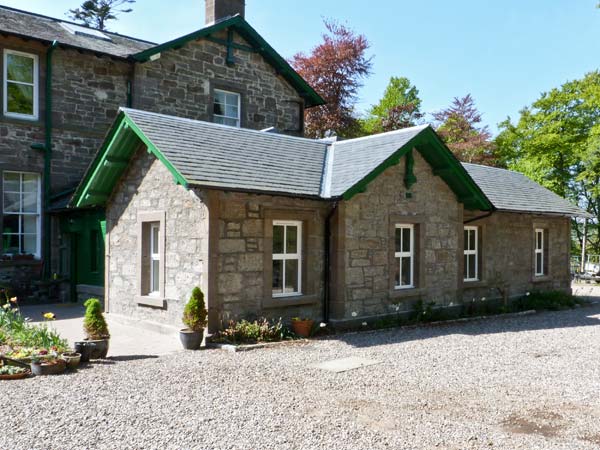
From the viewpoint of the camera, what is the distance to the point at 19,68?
15969 millimetres

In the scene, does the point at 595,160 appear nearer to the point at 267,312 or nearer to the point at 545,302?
the point at 545,302

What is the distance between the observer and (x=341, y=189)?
1137 cm

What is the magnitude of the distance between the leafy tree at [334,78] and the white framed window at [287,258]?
62.9ft

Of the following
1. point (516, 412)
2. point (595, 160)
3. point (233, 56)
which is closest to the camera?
point (516, 412)

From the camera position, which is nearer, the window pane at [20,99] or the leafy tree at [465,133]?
the window pane at [20,99]

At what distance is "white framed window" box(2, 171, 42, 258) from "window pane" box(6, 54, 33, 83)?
2.72 metres

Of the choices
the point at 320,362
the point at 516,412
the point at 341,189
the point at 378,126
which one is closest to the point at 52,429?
the point at 320,362

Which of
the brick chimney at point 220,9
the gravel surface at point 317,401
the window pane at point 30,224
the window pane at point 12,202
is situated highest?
the brick chimney at point 220,9

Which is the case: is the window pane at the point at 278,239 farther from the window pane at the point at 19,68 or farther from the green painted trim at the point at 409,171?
the window pane at the point at 19,68

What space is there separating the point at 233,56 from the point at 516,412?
53.7 feet

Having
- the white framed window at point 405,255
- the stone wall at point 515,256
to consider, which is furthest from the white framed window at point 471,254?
the white framed window at point 405,255

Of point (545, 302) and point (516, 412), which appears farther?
point (545, 302)

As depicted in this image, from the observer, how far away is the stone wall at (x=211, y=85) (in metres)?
18.0

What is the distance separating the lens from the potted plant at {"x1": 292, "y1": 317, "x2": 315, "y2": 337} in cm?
1075
